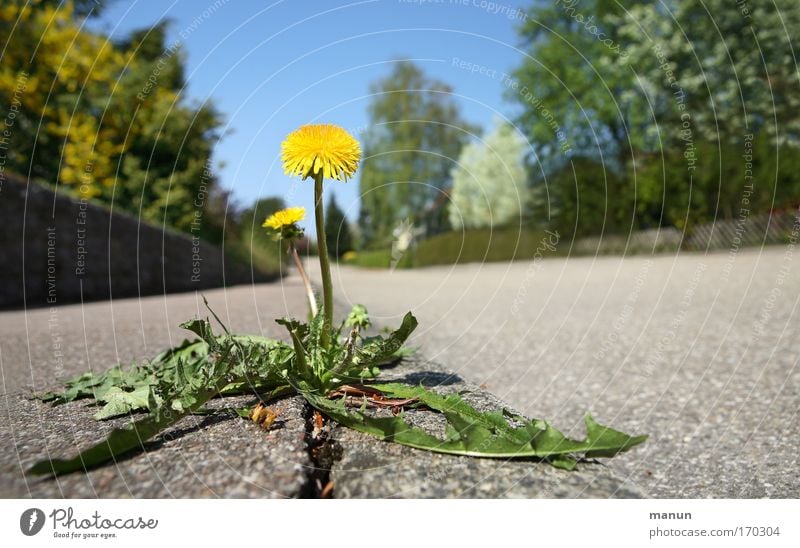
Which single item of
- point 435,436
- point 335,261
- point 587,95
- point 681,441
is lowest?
point 681,441

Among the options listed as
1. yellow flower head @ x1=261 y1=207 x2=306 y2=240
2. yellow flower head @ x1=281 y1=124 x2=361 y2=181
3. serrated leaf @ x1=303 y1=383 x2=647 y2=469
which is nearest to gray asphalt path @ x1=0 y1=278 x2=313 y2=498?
serrated leaf @ x1=303 y1=383 x2=647 y2=469

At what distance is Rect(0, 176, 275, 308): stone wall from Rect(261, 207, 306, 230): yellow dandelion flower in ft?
12.1

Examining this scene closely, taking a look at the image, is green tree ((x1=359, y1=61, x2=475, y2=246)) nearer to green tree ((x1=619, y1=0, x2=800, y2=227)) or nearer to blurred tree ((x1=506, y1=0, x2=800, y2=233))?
blurred tree ((x1=506, y1=0, x2=800, y2=233))

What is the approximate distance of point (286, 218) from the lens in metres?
1.96

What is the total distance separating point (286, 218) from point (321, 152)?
483mm

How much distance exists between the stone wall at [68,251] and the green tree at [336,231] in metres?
3.40

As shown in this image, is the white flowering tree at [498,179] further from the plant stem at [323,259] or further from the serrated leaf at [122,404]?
the serrated leaf at [122,404]

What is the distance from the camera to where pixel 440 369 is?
2.43 meters

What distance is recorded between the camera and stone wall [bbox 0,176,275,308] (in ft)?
22.3

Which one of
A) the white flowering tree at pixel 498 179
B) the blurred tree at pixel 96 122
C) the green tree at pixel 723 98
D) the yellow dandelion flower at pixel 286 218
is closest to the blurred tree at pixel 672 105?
the green tree at pixel 723 98

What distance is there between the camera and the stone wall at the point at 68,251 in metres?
6.81
